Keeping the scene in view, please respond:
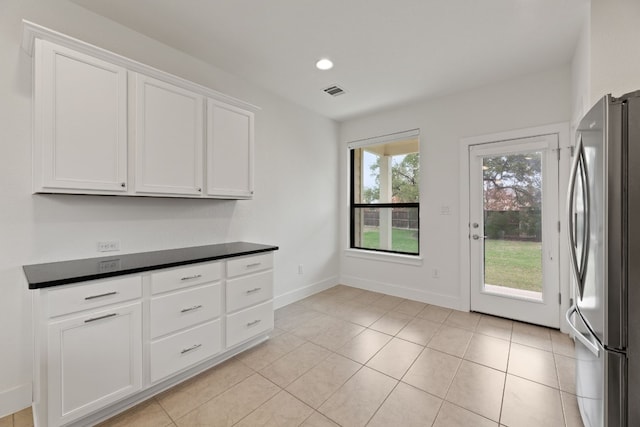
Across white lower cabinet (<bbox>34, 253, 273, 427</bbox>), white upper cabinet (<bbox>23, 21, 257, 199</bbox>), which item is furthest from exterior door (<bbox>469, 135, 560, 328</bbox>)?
white upper cabinet (<bbox>23, 21, 257, 199</bbox>)

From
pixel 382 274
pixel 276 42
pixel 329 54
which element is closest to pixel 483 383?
pixel 382 274

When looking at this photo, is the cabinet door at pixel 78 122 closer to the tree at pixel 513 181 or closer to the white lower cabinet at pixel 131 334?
the white lower cabinet at pixel 131 334

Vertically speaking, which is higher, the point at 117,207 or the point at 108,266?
the point at 117,207

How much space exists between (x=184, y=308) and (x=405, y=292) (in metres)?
2.91

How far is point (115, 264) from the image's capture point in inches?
72.4

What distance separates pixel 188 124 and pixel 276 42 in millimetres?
1056

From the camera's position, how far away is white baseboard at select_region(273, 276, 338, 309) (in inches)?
138

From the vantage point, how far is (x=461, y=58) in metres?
2.65

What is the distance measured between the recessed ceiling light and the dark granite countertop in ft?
6.36

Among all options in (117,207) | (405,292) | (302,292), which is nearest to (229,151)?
(117,207)

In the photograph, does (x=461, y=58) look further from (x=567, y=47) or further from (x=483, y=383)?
(x=483, y=383)

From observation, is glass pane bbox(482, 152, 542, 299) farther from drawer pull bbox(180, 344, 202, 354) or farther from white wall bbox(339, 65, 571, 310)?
drawer pull bbox(180, 344, 202, 354)

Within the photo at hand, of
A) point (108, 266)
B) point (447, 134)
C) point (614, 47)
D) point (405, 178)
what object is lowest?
point (108, 266)

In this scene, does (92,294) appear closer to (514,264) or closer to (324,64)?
(324,64)
